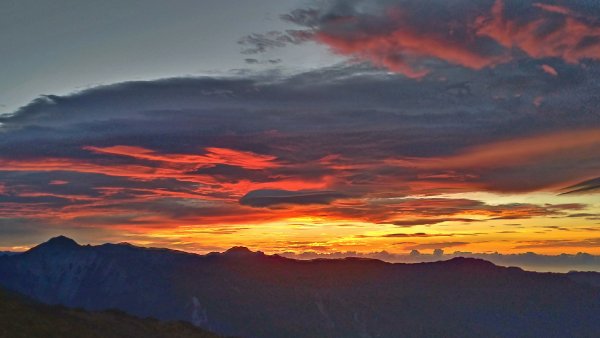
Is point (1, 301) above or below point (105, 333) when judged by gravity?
above

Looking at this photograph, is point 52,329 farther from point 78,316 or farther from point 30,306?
point 78,316

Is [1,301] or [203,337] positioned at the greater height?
[1,301]

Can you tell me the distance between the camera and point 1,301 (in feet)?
490

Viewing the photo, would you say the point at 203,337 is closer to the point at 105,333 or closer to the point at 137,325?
the point at 137,325

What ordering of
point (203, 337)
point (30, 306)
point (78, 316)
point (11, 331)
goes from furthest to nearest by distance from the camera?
point (203, 337)
point (78, 316)
point (30, 306)
point (11, 331)

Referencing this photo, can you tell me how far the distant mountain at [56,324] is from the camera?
134625 millimetres

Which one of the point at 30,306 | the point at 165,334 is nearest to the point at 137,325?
the point at 165,334

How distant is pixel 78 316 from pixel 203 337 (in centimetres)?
4295

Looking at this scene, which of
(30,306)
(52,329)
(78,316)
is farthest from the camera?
(78,316)

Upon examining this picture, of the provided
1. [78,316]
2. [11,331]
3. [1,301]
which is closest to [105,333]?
[78,316]

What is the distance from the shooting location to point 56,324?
496 feet

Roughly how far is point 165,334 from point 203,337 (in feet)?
45.3

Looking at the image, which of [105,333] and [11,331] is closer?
[11,331]

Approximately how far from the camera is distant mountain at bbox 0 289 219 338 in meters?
135
